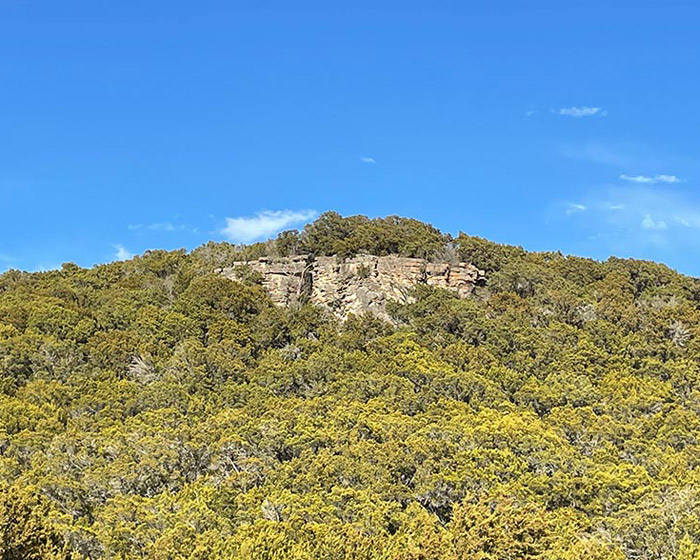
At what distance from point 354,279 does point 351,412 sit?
63.7 ft

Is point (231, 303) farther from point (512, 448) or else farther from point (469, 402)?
point (512, 448)

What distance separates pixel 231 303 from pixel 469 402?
57.8ft

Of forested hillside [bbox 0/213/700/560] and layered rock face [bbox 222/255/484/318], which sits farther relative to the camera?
layered rock face [bbox 222/255/484/318]

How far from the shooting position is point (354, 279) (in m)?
56.5

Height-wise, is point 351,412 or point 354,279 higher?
point 354,279

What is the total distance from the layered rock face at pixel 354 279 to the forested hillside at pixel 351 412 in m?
1.45

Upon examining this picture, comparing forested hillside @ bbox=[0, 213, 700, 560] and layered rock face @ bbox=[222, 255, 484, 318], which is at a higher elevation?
layered rock face @ bbox=[222, 255, 484, 318]

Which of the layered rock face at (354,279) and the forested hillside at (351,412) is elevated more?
the layered rock face at (354,279)

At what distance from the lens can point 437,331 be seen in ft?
169

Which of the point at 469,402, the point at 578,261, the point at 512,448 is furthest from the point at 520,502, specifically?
the point at 578,261

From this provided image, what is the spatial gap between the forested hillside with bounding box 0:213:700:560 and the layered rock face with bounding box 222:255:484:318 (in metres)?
1.45

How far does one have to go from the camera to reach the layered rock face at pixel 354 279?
A: 55406mm

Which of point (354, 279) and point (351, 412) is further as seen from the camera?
point (354, 279)

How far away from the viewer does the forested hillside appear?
84.4 ft
